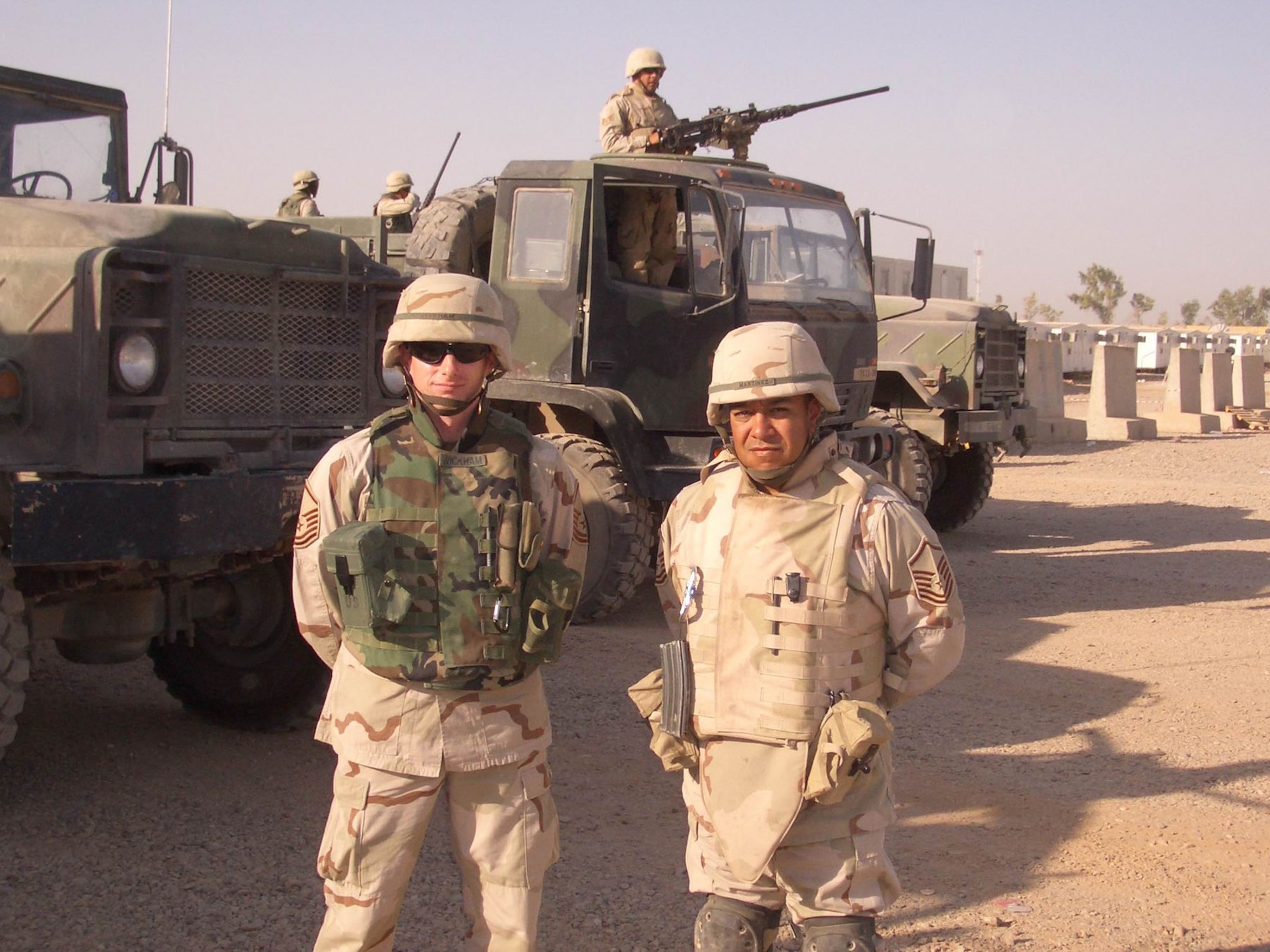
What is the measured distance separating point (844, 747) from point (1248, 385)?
2567cm

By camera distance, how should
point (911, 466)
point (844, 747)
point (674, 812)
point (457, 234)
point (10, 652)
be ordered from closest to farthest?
point (844, 747), point (10, 652), point (674, 812), point (457, 234), point (911, 466)

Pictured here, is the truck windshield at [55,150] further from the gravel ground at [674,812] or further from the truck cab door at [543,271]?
the truck cab door at [543,271]

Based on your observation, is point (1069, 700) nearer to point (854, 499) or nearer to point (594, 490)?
point (594, 490)

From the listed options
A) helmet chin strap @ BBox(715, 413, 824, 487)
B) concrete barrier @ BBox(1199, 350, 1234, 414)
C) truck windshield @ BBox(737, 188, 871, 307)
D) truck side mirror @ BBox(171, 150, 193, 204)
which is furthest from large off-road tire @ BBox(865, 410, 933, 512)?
concrete barrier @ BBox(1199, 350, 1234, 414)

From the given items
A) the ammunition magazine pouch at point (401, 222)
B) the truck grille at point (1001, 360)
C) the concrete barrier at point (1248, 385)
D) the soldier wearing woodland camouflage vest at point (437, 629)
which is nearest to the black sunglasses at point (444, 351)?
the soldier wearing woodland camouflage vest at point (437, 629)

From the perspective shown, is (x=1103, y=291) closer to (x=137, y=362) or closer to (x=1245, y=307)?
(x=1245, y=307)

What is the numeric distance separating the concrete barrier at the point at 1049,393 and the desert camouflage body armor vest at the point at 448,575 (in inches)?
711

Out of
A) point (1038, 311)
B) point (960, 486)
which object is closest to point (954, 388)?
point (960, 486)

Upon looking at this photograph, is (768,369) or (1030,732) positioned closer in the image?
(768,369)

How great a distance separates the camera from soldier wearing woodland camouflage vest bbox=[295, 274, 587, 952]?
2730mm

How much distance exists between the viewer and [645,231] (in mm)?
7848

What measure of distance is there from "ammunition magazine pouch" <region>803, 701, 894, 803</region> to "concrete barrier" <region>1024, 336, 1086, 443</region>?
18103 mm

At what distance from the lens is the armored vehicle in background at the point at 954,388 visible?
37.9ft

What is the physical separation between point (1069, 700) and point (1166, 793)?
138cm
